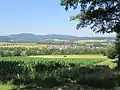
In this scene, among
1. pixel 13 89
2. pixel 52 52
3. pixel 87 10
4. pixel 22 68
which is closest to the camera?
pixel 13 89

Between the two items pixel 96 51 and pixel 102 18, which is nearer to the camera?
pixel 102 18

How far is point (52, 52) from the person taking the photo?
166m

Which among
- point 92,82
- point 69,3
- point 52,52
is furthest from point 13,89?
point 52,52

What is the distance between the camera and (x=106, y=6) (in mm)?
33812

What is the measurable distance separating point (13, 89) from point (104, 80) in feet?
19.6

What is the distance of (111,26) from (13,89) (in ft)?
61.9

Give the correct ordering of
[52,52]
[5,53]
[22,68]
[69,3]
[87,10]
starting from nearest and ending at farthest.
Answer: [69,3] → [87,10] → [22,68] → [5,53] → [52,52]

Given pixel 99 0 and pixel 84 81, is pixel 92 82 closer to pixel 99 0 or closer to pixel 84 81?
pixel 84 81

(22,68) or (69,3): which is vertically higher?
(69,3)

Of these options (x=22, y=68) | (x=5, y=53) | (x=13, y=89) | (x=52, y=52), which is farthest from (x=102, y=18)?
(x=52, y=52)

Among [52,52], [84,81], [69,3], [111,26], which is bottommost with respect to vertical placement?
[52,52]

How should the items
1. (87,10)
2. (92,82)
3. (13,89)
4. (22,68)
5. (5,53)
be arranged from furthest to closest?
(5,53) < (22,68) < (87,10) < (92,82) < (13,89)

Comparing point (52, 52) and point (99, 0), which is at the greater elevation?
point (99, 0)

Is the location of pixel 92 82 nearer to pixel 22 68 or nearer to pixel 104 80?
pixel 104 80
